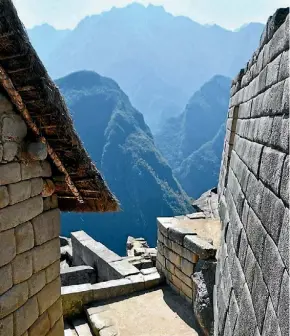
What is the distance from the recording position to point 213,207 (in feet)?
31.7

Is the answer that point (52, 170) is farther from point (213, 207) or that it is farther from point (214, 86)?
point (214, 86)

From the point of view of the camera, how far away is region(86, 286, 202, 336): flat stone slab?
223 inches

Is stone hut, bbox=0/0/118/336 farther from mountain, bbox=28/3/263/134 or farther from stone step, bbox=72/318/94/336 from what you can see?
mountain, bbox=28/3/263/134

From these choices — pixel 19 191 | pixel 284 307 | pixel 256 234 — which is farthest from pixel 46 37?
pixel 284 307

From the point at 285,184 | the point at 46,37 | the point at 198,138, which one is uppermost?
the point at 46,37

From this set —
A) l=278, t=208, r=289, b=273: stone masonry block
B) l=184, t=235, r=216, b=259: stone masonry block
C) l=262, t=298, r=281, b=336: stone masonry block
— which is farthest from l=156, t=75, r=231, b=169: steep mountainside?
l=278, t=208, r=289, b=273: stone masonry block

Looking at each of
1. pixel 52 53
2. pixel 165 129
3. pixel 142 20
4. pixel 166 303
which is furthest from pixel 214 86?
pixel 166 303

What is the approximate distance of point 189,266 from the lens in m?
6.28

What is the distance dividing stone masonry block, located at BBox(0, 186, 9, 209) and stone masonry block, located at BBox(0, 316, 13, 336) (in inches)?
35.3

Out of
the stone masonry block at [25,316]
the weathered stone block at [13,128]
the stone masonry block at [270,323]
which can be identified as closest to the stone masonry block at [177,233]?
the stone masonry block at [25,316]

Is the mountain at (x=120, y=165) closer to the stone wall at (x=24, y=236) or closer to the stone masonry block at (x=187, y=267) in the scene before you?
the stone masonry block at (x=187, y=267)

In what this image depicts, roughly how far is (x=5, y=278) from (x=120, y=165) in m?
54.9

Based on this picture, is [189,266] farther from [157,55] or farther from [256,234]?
[157,55]

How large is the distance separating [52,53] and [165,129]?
9068 cm
